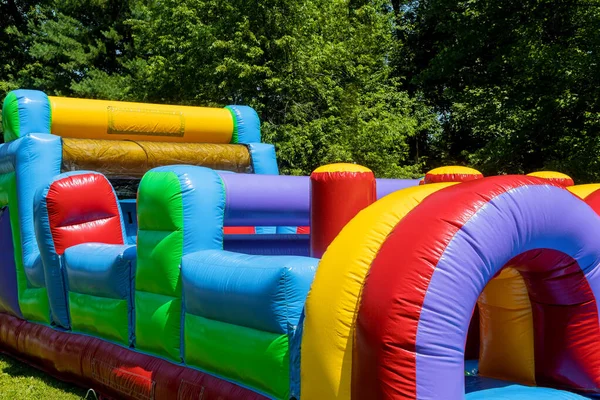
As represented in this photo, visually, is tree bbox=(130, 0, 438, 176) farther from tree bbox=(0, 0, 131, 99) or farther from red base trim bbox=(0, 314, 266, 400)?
red base trim bbox=(0, 314, 266, 400)

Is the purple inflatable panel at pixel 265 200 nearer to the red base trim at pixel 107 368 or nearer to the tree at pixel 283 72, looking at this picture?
the red base trim at pixel 107 368

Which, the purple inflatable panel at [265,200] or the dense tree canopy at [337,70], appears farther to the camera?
the dense tree canopy at [337,70]

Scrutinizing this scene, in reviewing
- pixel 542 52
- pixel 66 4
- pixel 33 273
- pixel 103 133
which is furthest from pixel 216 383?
pixel 66 4

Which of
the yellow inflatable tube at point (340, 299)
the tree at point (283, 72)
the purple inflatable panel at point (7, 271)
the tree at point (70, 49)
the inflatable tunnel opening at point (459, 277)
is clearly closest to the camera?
the inflatable tunnel opening at point (459, 277)

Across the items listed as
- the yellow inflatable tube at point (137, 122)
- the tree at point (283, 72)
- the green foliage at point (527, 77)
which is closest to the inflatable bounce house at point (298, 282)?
the yellow inflatable tube at point (137, 122)

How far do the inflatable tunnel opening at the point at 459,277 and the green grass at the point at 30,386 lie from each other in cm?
287

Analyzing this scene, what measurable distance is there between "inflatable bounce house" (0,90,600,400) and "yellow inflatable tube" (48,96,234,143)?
21 centimetres

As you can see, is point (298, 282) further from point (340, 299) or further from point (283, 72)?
point (283, 72)

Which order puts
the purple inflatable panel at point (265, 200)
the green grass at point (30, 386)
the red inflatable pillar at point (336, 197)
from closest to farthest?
1. the red inflatable pillar at point (336, 197)
2. the purple inflatable panel at point (265, 200)
3. the green grass at point (30, 386)

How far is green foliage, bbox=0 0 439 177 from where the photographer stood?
1403 cm

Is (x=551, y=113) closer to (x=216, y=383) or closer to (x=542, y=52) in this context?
(x=542, y=52)

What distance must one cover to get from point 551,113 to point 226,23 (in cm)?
613

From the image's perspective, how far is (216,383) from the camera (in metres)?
3.39

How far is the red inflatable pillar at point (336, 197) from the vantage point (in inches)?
135
